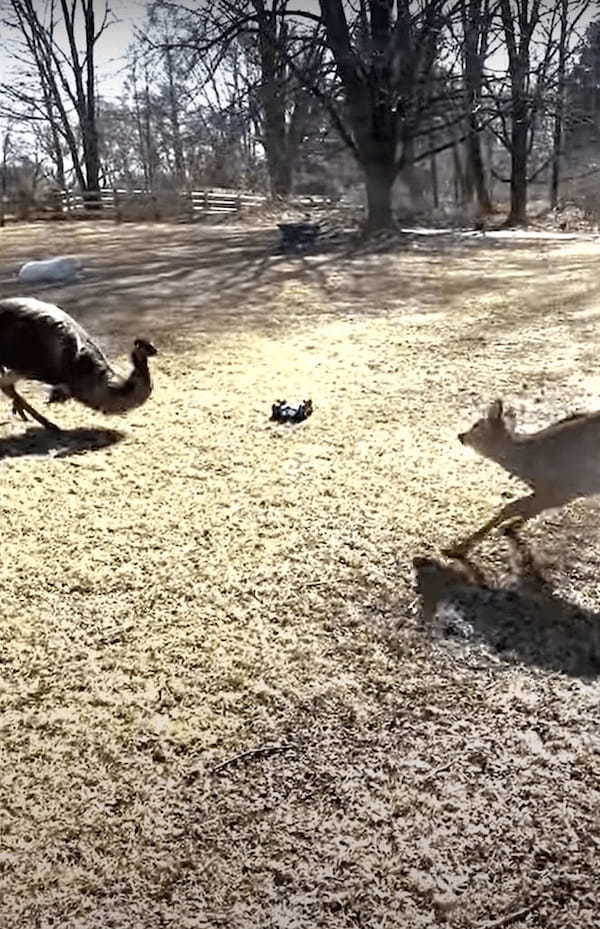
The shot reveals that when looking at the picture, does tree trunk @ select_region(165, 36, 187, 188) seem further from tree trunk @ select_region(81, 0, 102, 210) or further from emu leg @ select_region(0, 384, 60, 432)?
emu leg @ select_region(0, 384, 60, 432)

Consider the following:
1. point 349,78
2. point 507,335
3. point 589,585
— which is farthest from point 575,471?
point 349,78

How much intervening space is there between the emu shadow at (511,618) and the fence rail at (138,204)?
58.7 feet

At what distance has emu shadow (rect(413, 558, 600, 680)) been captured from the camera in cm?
292

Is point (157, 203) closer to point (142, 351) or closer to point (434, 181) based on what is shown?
point (434, 181)

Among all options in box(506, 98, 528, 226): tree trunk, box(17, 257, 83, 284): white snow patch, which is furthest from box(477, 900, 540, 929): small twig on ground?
box(506, 98, 528, 226): tree trunk

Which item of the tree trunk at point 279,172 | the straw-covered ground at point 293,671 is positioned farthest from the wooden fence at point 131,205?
the straw-covered ground at point 293,671

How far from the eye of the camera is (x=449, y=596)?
3322 mm

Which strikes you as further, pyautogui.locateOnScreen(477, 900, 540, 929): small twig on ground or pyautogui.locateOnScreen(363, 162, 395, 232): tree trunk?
pyautogui.locateOnScreen(363, 162, 395, 232): tree trunk

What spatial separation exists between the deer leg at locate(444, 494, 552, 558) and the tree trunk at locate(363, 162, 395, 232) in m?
13.5

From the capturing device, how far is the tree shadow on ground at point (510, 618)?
2.93m

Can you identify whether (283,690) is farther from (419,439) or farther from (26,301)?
(26,301)

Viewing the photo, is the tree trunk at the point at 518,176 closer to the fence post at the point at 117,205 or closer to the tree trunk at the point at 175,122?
the tree trunk at the point at 175,122

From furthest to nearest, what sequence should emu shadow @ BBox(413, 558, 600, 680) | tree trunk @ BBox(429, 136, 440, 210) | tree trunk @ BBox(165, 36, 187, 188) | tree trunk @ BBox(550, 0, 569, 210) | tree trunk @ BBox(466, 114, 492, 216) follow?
1. tree trunk @ BBox(429, 136, 440, 210)
2. tree trunk @ BBox(466, 114, 492, 216)
3. tree trunk @ BBox(165, 36, 187, 188)
4. tree trunk @ BBox(550, 0, 569, 210)
5. emu shadow @ BBox(413, 558, 600, 680)

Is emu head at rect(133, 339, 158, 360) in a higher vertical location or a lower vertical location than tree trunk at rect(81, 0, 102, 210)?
lower
